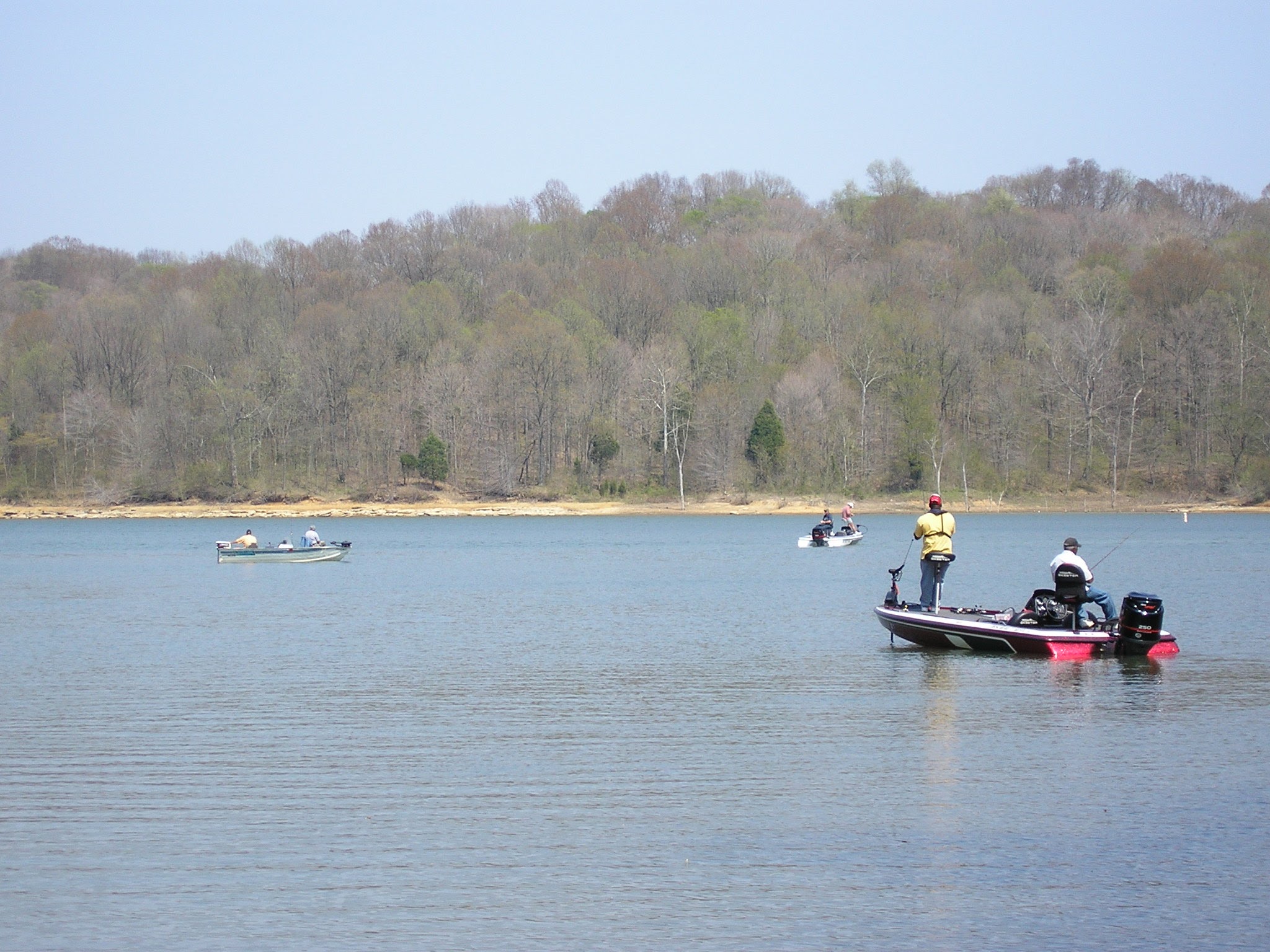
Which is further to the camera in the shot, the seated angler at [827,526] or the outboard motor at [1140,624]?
the seated angler at [827,526]

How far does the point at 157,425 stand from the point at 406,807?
90.8m

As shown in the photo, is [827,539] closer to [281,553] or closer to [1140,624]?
[281,553]

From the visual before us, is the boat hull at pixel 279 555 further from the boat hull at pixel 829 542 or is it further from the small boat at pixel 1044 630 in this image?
the small boat at pixel 1044 630

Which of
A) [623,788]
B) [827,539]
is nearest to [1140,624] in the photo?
[623,788]

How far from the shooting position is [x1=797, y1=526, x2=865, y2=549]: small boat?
2170 inches

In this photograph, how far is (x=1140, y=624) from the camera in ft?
68.0

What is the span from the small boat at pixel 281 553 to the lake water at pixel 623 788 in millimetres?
18963

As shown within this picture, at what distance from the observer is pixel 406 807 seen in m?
12.5

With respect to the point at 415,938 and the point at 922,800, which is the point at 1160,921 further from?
the point at 415,938

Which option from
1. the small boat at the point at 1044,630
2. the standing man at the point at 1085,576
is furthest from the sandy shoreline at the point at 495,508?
the standing man at the point at 1085,576

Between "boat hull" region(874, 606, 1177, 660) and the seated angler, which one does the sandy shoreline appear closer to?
the seated angler

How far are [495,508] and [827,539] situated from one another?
41.7m

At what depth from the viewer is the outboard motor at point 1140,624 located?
2070 cm

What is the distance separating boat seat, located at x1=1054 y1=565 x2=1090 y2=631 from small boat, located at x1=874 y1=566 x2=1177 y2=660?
0.02m
